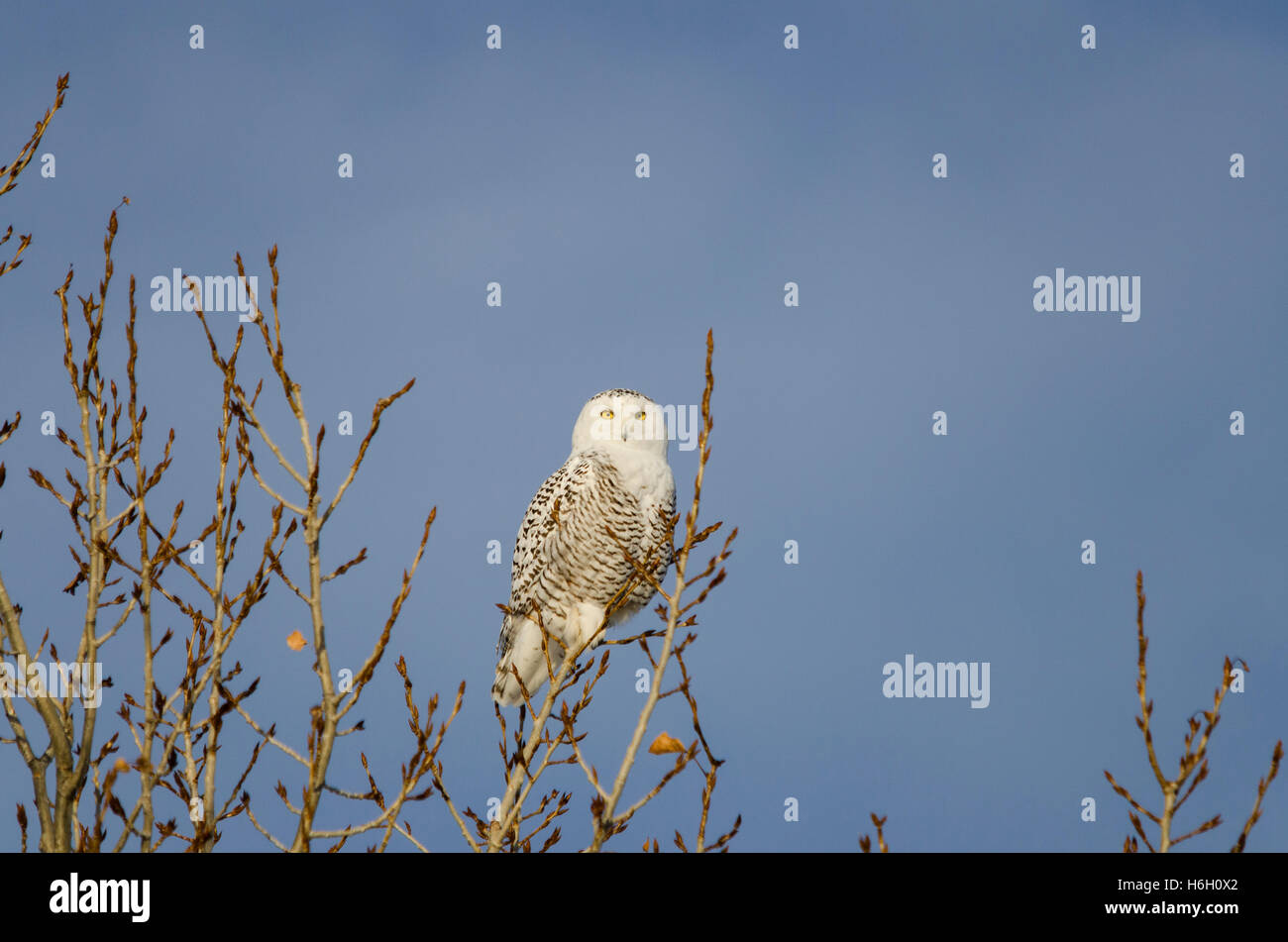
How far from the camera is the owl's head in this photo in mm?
7660

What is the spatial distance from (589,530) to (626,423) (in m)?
Answer: 0.75

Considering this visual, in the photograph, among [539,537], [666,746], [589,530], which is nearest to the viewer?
[666,746]

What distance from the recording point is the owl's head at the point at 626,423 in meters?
7.66

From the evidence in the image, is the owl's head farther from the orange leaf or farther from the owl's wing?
the orange leaf

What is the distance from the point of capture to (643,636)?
13.7 ft

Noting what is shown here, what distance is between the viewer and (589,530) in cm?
752

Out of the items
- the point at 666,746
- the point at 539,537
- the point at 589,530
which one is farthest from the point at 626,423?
the point at 666,746

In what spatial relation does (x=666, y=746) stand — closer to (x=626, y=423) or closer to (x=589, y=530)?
(x=589, y=530)

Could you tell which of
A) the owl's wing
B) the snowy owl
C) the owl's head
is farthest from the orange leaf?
the owl's head

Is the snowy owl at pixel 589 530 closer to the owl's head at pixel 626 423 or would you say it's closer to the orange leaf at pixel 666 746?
the owl's head at pixel 626 423

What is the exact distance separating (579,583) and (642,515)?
2.15 feet
